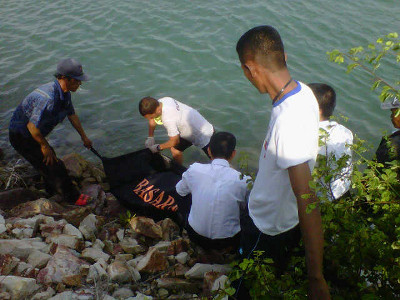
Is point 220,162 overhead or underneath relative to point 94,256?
overhead

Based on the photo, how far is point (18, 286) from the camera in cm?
323

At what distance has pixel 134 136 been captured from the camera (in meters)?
7.56

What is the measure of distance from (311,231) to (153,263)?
2168 mm

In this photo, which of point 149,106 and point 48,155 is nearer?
point 48,155

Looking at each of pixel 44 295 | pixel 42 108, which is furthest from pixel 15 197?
pixel 44 295

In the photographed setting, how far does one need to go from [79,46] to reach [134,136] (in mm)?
4154

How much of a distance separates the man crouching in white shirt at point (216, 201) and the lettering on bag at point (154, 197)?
1.00 m

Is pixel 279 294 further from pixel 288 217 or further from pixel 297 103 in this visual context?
pixel 297 103

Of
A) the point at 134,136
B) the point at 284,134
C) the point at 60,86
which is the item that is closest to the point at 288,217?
the point at 284,134

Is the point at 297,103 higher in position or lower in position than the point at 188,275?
higher

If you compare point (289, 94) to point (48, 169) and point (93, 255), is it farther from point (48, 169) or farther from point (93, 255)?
point (48, 169)

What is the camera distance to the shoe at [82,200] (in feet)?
18.7

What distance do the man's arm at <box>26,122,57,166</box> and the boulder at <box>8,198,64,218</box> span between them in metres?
0.58

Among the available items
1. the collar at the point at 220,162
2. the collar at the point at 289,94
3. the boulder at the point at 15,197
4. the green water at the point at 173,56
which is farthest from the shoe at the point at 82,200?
the collar at the point at 289,94
